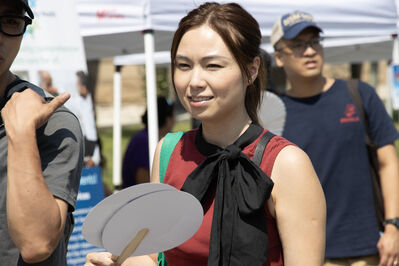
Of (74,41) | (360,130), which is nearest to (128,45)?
(74,41)

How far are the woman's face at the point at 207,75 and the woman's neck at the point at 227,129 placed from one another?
1.7 inches

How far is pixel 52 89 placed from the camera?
3697 millimetres

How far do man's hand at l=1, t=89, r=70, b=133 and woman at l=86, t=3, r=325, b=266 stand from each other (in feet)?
1.38

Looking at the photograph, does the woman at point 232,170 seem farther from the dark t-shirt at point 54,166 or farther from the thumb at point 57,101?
the thumb at point 57,101

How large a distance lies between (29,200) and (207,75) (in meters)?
0.61

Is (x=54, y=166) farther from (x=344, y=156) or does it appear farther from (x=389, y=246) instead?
(x=389, y=246)

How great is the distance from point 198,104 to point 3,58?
1.81 ft

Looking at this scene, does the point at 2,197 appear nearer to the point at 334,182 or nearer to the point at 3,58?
the point at 3,58

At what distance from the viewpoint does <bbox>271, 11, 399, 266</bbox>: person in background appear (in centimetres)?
303

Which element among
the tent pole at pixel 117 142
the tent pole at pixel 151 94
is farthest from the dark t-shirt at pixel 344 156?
the tent pole at pixel 117 142

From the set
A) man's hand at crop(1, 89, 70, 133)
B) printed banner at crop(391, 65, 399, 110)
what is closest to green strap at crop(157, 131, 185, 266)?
man's hand at crop(1, 89, 70, 133)

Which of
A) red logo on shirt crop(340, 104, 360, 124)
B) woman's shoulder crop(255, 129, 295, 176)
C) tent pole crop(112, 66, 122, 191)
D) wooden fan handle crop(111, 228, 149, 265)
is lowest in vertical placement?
tent pole crop(112, 66, 122, 191)

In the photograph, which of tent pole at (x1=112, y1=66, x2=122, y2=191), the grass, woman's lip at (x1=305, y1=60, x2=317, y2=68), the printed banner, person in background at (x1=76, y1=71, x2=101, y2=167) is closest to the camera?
woman's lip at (x1=305, y1=60, x2=317, y2=68)

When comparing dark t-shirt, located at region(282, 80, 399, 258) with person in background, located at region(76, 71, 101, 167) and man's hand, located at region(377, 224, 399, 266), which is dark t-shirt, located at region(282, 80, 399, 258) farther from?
person in background, located at region(76, 71, 101, 167)
